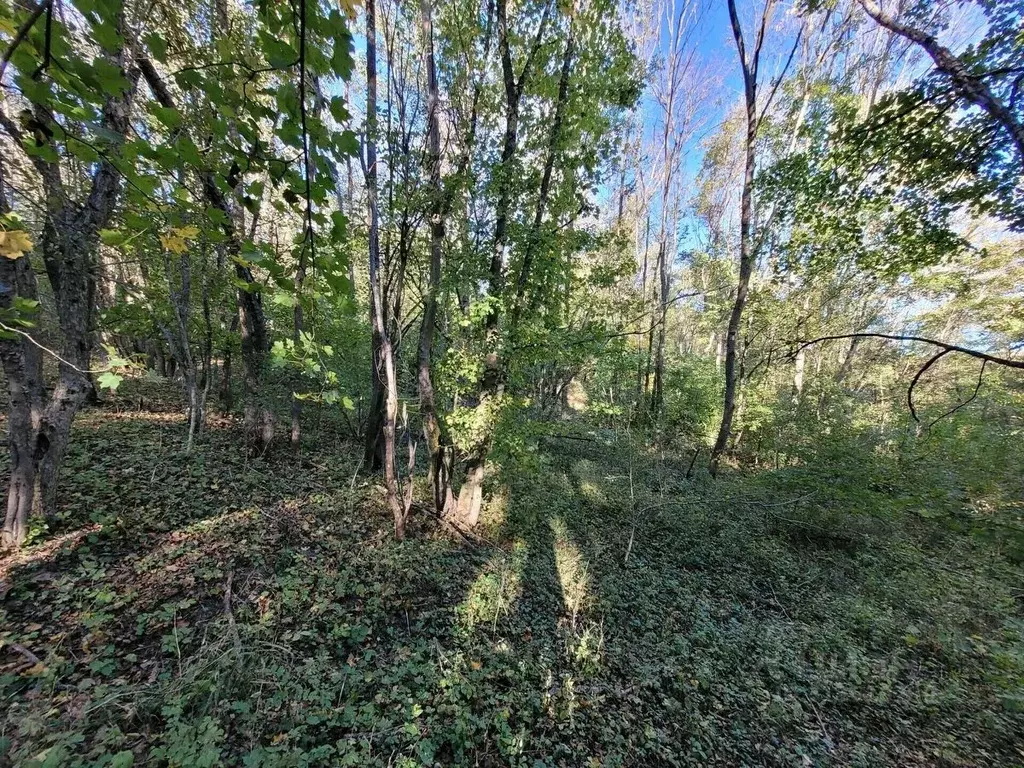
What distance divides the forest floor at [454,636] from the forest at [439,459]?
3 centimetres

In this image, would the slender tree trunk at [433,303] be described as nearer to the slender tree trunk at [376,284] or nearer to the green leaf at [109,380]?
Result: the slender tree trunk at [376,284]

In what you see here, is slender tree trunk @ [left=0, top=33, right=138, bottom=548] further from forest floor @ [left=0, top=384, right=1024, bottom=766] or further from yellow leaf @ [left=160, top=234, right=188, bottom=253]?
yellow leaf @ [left=160, top=234, right=188, bottom=253]

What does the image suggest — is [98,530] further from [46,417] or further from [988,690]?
[988,690]

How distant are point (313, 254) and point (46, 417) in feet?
14.5

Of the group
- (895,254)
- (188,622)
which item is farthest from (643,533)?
(188,622)

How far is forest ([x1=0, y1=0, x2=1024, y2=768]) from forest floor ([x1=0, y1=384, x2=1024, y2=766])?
0.03 meters

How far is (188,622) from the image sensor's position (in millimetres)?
3172

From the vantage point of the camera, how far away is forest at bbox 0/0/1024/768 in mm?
1415

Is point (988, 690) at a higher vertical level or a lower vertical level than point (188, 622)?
lower

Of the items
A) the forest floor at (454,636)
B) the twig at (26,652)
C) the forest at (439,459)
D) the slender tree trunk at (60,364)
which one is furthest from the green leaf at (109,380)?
the slender tree trunk at (60,364)

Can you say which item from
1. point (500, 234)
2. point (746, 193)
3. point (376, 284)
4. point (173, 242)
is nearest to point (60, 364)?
point (376, 284)

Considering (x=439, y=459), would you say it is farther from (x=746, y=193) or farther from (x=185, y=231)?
(x=746, y=193)

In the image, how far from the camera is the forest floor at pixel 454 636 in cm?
257

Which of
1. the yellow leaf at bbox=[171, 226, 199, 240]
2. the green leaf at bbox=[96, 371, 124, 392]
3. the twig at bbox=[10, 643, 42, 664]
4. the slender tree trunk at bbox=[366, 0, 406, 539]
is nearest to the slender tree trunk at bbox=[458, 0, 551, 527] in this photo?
the slender tree trunk at bbox=[366, 0, 406, 539]
